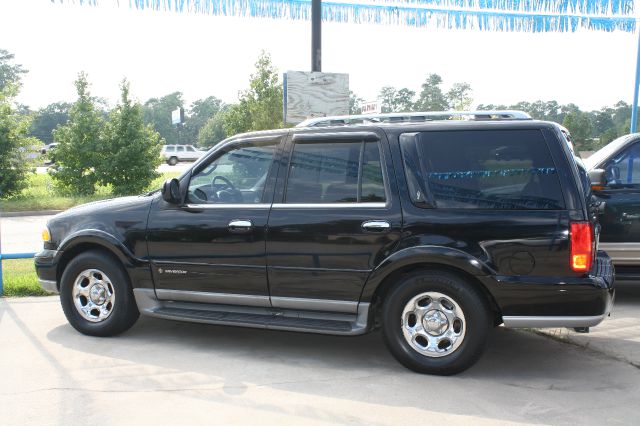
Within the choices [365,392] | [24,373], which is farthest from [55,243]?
[365,392]

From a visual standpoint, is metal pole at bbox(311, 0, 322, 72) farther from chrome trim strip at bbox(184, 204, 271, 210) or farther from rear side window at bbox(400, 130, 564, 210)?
rear side window at bbox(400, 130, 564, 210)

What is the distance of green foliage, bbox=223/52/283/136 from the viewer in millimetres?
22622

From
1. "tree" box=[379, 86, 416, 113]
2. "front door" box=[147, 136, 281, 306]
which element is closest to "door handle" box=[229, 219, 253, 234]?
"front door" box=[147, 136, 281, 306]

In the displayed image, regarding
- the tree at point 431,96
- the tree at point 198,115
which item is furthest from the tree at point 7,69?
the tree at point 431,96

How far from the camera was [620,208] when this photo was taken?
22.4ft

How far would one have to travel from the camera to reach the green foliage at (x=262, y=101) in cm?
2262

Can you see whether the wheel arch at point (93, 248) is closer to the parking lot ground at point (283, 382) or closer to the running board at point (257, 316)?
the running board at point (257, 316)

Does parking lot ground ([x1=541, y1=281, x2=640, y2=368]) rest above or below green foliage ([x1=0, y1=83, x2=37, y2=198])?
below

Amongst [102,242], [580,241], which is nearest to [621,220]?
[580,241]

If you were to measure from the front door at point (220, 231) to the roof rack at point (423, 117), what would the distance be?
563 millimetres

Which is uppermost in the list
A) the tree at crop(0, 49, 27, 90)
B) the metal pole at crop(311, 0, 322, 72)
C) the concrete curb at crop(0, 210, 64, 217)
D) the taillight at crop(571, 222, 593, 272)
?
the tree at crop(0, 49, 27, 90)

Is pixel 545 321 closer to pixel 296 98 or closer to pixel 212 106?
pixel 296 98

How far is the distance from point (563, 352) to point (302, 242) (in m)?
2.39

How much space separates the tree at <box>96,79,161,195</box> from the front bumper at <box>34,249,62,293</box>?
14.3 metres
